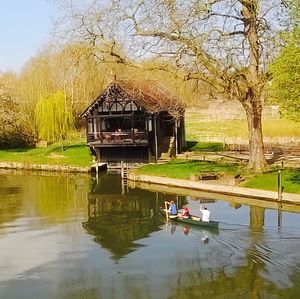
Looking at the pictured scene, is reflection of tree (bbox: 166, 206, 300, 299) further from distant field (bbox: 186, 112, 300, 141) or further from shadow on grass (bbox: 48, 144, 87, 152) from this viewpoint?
shadow on grass (bbox: 48, 144, 87, 152)

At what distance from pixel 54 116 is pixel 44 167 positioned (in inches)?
331

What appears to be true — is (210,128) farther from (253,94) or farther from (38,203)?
(38,203)

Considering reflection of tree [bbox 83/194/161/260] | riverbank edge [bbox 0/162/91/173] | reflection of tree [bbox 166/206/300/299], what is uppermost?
riverbank edge [bbox 0/162/91/173]

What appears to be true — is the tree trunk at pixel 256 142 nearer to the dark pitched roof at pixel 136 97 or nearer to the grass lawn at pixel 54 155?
the dark pitched roof at pixel 136 97

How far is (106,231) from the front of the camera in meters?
28.7

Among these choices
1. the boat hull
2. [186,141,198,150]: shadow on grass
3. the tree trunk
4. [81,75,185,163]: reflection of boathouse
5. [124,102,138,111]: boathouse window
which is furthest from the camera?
[186,141,198,150]: shadow on grass

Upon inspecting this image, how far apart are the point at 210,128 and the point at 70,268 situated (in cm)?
5068

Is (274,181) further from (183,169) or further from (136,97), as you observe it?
(136,97)

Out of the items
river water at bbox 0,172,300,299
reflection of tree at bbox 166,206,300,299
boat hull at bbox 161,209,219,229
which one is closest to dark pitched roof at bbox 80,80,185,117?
river water at bbox 0,172,300,299

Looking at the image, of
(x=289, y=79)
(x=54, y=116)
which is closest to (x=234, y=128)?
(x=54, y=116)

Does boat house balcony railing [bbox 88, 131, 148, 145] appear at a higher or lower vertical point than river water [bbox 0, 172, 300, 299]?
higher

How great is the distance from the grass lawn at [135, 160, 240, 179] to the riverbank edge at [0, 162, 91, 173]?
23.9 ft

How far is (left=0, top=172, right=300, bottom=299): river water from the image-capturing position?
2002 centimetres

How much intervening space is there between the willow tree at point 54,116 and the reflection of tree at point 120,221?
22348mm
